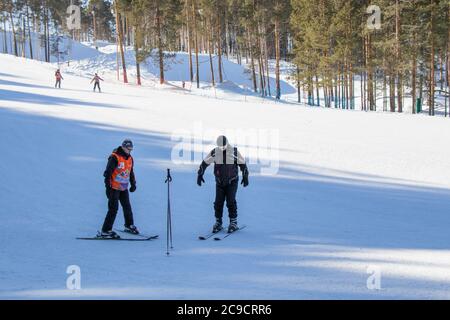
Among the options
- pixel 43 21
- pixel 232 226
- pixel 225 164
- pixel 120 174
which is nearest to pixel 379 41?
pixel 225 164

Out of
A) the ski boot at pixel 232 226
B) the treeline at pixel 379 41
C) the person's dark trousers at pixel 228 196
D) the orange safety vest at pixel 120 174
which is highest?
the treeline at pixel 379 41

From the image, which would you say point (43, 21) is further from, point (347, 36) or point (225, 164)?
point (225, 164)

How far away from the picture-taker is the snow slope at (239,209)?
6172 mm

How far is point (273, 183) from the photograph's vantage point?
12.9 meters

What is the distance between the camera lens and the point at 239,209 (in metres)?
10.8

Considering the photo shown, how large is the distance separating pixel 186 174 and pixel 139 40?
28.7m

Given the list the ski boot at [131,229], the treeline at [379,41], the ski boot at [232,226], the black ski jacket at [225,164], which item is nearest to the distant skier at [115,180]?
the ski boot at [131,229]

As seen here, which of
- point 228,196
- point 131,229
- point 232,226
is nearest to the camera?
point 131,229

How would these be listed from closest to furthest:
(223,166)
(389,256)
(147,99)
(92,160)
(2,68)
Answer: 1. (389,256)
2. (223,166)
3. (92,160)
4. (147,99)
5. (2,68)

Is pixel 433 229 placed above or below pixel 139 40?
below

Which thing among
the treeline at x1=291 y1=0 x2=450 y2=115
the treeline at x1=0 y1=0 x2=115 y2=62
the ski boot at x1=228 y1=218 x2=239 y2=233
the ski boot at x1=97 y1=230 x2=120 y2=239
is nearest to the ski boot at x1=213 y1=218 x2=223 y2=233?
the ski boot at x1=228 y1=218 x2=239 y2=233

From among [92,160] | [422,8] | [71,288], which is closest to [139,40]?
[422,8]

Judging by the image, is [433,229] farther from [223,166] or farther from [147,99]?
[147,99]

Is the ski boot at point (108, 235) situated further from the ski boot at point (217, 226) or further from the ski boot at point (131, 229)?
the ski boot at point (217, 226)
